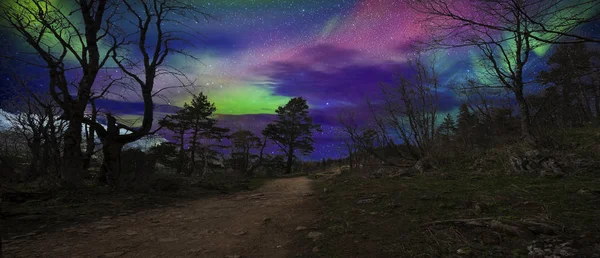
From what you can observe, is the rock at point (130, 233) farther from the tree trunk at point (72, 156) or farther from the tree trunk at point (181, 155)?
the tree trunk at point (181, 155)

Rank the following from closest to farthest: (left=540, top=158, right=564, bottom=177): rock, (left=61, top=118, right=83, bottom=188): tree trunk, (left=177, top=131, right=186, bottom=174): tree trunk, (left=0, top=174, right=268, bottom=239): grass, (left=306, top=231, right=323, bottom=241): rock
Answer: (left=306, top=231, right=323, bottom=241): rock, (left=0, top=174, right=268, bottom=239): grass, (left=540, top=158, right=564, bottom=177): rock, (left=61, top=118, right=83, bottom=188): tree trunk, (left=177, top=131, right=186, bottom=174): tree trunk

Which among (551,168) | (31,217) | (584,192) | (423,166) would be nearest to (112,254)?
(31,217)

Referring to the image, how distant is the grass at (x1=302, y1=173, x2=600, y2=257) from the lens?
2.20 m

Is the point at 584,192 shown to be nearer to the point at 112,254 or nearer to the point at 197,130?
the point at 112,254

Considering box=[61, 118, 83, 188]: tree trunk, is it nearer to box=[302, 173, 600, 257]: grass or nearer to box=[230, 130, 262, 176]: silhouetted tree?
box=[302, 173, 600, 257]: grass

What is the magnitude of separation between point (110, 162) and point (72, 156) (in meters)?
1.60

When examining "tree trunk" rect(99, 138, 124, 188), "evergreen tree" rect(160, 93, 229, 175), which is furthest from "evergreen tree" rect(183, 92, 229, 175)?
"tree trunk" rect(99, 138, 124, 188)

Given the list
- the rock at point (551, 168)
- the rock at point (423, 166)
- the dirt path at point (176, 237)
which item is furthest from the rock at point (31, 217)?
the rock at point (423, 166)

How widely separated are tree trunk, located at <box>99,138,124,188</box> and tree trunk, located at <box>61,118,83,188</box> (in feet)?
3.95

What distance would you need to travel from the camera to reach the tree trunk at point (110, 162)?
881cm

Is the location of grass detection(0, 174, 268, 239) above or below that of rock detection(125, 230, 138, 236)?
above

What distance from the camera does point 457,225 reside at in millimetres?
2838

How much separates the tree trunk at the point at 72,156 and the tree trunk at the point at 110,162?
3.95 ft

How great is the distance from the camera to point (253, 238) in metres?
3.76
